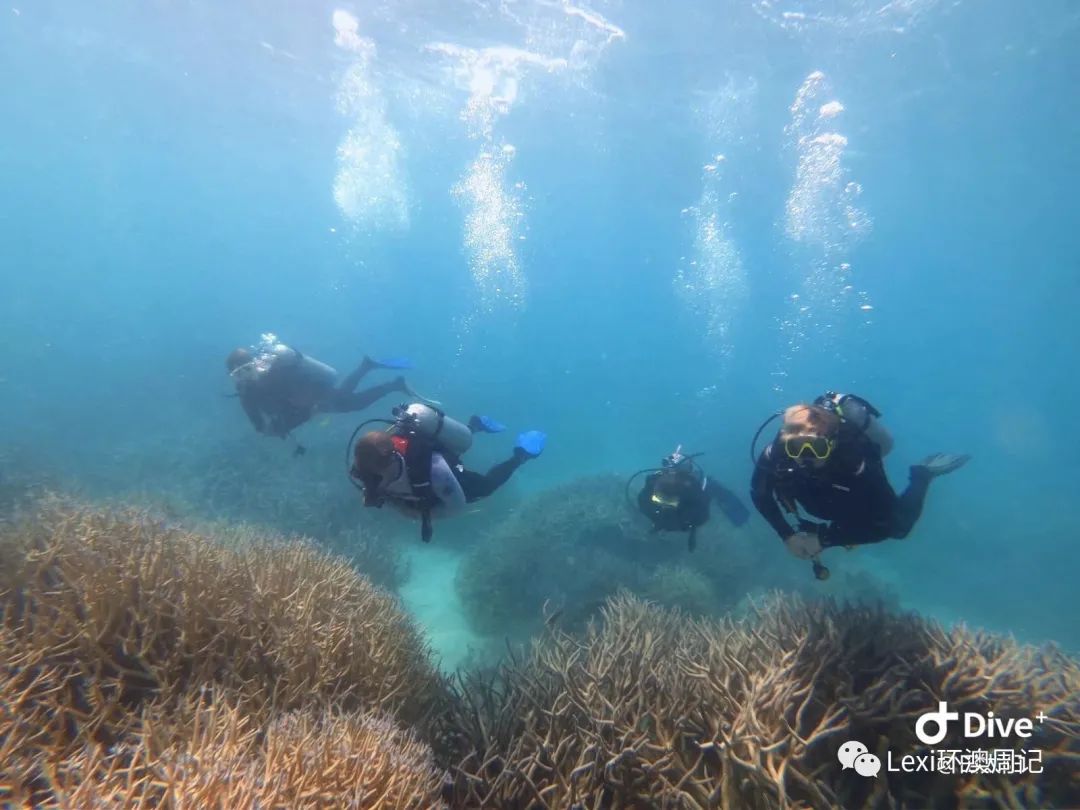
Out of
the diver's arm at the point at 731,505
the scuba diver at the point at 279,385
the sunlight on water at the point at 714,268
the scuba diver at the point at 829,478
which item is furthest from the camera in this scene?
the sunlight on water at the point at 714,268

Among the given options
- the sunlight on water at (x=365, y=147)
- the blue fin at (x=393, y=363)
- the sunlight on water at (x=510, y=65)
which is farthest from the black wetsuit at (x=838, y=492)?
the sunlight on water at (x=365, y=147)

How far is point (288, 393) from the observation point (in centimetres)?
1014

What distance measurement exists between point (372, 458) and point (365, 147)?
140ft

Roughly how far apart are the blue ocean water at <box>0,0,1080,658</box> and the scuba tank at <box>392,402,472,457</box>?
5.15 metres

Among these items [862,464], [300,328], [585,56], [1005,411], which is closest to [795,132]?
[585,56]

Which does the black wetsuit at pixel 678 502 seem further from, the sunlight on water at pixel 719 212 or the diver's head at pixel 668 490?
the sunlight on water at pixel 719 212

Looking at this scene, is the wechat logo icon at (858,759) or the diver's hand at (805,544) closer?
the wechat logo icon at (858,759)

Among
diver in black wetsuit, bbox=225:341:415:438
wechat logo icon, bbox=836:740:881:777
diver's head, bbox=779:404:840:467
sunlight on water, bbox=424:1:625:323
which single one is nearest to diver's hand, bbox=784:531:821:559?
diver's head, bbox=779:404:840:467

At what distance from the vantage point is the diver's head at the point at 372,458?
5.22 meters

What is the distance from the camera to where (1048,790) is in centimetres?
328

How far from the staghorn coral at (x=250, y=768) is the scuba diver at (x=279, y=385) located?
5.92 meters

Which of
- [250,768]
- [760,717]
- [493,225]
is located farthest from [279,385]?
[493,225]

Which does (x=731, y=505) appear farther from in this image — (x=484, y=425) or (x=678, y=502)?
(x=484, y=425)

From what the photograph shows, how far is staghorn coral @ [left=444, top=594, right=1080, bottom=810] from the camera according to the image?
314 cm
